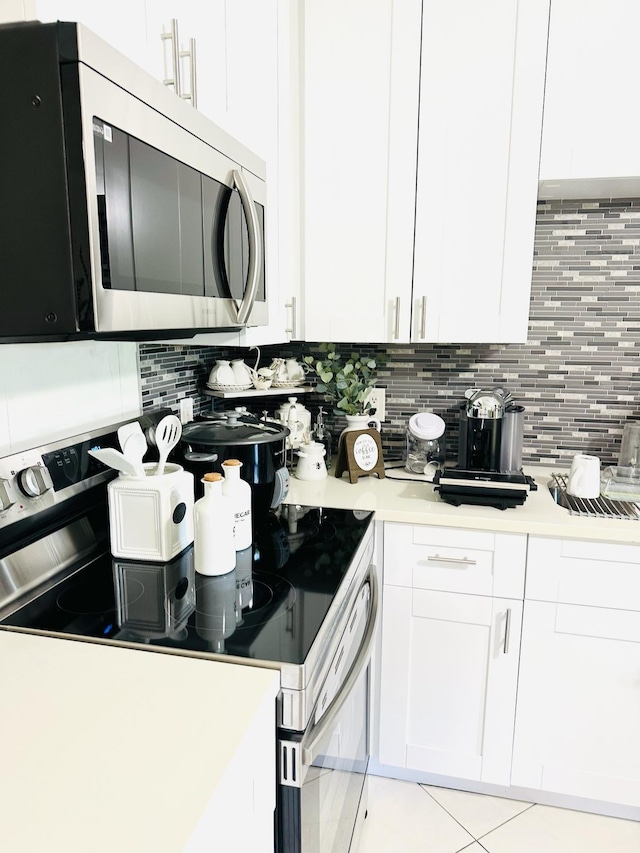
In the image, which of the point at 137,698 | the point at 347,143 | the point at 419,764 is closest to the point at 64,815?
the point at 137,698

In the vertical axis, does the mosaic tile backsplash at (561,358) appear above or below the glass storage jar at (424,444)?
above

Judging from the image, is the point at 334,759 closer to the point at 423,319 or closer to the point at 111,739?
the point at 111,739

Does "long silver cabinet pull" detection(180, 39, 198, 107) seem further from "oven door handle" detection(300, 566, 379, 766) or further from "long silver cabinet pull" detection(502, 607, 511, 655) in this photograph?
"long silver cabinet pull" detection(502, 607, 511, 655)

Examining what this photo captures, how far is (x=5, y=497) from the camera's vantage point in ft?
3.69

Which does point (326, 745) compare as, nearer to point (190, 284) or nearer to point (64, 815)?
point (64, 815)

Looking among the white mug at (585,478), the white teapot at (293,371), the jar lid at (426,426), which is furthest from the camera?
the white teapot at (293,371)

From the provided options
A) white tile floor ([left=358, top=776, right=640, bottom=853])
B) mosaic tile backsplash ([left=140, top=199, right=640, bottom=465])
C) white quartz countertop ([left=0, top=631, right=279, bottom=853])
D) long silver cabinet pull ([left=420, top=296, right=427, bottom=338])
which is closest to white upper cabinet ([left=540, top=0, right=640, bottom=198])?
mosaic tile backsplash ([left=140, top=199, right=640, bottom=465])

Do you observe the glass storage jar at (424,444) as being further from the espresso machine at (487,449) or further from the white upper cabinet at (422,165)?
the white upper cabinet at (422,165)

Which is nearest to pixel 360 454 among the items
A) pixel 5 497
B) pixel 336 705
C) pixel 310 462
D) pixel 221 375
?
pixel 310 462

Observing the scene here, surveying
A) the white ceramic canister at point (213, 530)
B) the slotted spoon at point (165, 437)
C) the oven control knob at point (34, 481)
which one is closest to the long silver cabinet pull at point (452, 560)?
the white ceramic canister at point (213, 530)

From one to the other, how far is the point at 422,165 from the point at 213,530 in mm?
1215

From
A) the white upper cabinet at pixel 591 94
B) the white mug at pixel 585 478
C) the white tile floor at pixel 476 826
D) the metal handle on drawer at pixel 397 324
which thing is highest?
the white upper cabinet at pixel 591 94

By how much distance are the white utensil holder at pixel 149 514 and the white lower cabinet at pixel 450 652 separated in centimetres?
66

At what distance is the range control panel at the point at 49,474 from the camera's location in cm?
114
